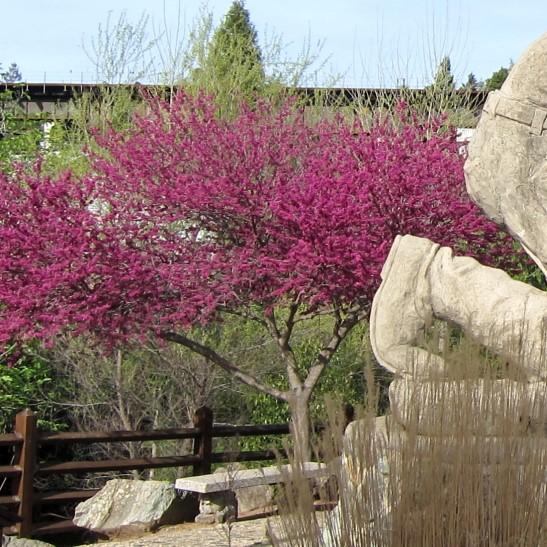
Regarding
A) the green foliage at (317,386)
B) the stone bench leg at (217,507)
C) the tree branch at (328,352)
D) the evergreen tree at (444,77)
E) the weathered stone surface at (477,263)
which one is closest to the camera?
the weathered stone surface at (477,263)

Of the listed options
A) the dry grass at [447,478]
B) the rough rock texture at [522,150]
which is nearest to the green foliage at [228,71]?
the rough rock texture at [522,150]

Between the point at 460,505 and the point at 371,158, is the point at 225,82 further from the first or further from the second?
the point at 460,505

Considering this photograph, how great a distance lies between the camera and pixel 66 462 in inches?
386

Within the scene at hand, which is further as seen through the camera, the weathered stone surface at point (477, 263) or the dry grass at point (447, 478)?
the weathered stone surface at point (477, 263)

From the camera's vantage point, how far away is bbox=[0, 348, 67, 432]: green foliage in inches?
458

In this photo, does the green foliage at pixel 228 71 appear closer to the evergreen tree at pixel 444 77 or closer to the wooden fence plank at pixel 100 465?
the evergreen tree at pixel 444 77

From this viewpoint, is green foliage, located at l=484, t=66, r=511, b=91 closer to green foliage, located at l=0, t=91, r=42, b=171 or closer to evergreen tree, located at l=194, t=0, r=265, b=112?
evergreen tree, located at l=194, t=0, r=265, b=112

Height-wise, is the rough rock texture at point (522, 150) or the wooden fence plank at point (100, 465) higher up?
the rough rock texture at point (522, 150)

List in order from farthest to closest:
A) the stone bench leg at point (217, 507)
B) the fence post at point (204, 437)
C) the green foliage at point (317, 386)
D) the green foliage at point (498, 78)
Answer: the green foliage at point (498, 78) < the green foliage at point (317, 386) < the fence post at point (204, 437) < the stone bench leg at point (217, 507)

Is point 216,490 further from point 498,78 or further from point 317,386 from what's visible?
point 498,78

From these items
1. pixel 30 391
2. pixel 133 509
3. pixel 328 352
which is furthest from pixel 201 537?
pixel 30 391

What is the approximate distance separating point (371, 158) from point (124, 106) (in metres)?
10.5

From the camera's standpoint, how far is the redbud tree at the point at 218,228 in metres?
8.27

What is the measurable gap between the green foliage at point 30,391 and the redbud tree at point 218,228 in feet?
9.81
